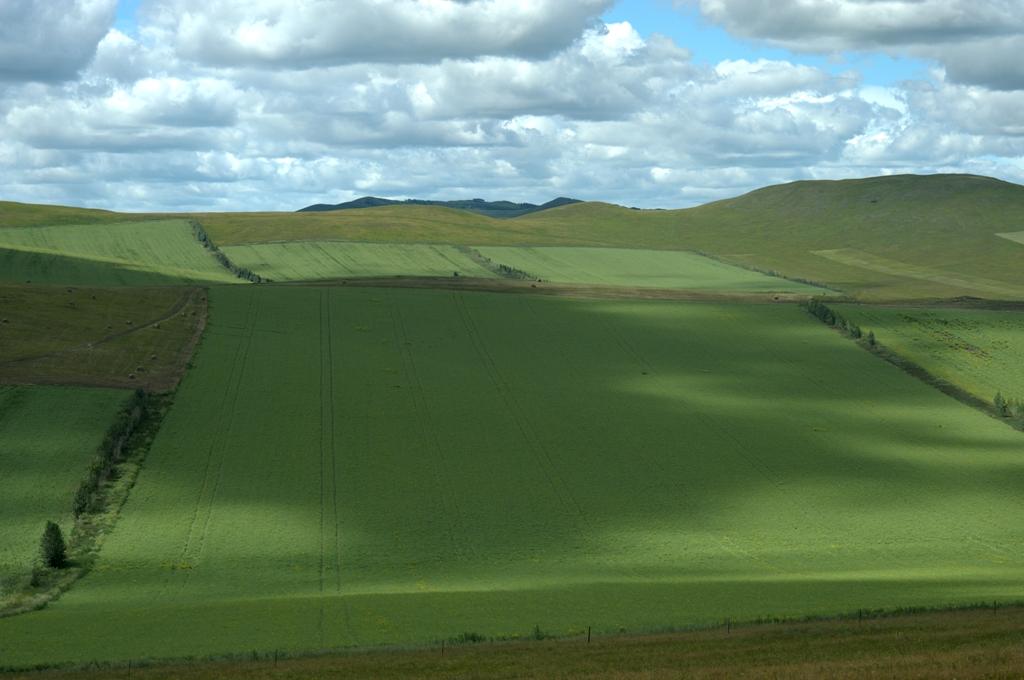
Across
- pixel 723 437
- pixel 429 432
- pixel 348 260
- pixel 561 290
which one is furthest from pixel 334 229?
pixel 723 437

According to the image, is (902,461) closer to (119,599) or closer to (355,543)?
(355,543)

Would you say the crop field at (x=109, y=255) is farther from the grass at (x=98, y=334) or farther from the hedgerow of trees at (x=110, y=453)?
the hedgerow of trees at (x=110, y=453)

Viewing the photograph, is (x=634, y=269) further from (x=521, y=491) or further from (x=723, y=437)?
(x=521, y=491)

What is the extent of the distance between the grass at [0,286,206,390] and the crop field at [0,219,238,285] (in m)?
24.2

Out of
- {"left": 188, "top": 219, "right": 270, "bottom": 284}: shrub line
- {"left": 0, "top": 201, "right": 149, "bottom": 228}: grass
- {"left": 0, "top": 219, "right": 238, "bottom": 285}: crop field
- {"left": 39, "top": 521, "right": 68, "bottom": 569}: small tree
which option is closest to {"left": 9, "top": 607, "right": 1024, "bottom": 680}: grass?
{"left": 39, "top": 521, "right": 68, "bottom": 569}: small tree

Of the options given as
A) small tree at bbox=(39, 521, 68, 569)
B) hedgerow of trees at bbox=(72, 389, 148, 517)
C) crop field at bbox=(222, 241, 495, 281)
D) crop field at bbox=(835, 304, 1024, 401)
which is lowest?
small tree at bbox=(39, 521, 68, 569)

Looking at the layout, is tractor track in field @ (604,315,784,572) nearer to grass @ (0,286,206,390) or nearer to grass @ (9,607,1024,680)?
grass @ (9,607,1024,680)

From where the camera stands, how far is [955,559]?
47281 mm

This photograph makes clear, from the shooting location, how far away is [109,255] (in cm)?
13862

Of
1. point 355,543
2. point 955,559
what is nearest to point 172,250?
point 355,543

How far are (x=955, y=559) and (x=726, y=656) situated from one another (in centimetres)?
2154

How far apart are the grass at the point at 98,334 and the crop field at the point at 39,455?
307 centimetres

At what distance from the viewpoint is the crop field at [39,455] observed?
45.3 meters

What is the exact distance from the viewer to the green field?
37.7 metres
